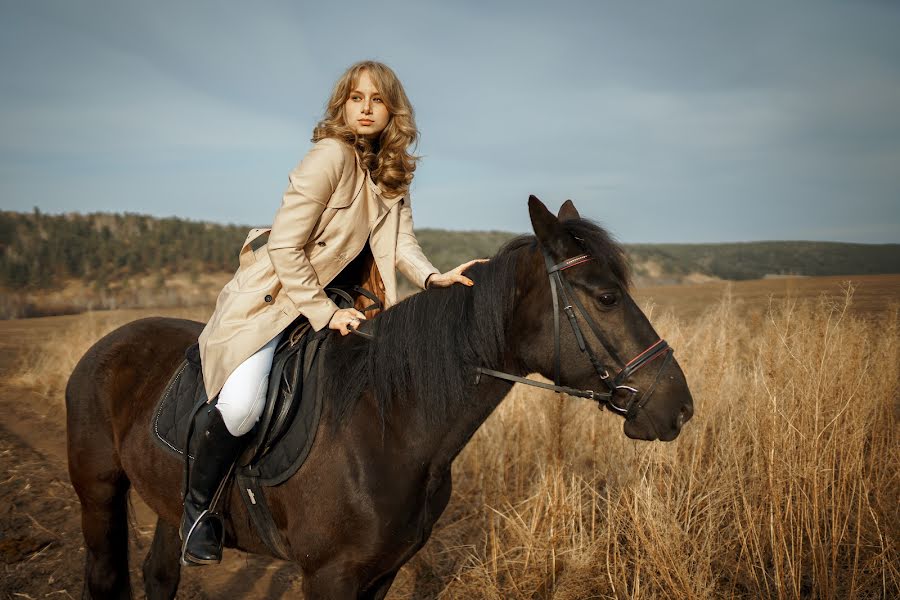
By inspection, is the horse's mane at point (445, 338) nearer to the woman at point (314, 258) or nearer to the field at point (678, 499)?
the woman at point (314, 258)

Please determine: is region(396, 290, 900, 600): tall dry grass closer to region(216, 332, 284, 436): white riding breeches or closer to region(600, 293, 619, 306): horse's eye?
region(600, 293, 619, 306): horse's eye

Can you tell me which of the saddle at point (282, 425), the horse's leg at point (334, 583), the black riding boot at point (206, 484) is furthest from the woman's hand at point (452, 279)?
the horse's leg at point (334, 583)

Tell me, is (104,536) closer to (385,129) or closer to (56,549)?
(56,549)

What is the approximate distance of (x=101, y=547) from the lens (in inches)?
125

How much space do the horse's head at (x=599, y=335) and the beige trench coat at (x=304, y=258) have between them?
771mm

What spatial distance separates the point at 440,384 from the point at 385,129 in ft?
4.53

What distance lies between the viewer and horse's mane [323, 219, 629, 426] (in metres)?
2.13

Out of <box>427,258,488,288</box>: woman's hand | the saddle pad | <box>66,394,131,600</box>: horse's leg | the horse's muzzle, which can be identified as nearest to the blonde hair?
<box>427,258,488,288</box>: woman's hand

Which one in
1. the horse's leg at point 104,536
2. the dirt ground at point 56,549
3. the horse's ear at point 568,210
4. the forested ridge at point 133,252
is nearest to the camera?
the horse's ear at point 568,210

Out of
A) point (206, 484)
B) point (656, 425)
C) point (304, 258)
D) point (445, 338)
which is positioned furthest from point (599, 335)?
point (206, 484)

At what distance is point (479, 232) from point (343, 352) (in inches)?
2736

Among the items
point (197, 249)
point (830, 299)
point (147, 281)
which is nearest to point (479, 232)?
point (197, 249)

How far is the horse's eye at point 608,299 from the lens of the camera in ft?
6.63

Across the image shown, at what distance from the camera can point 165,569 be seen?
330 cm
